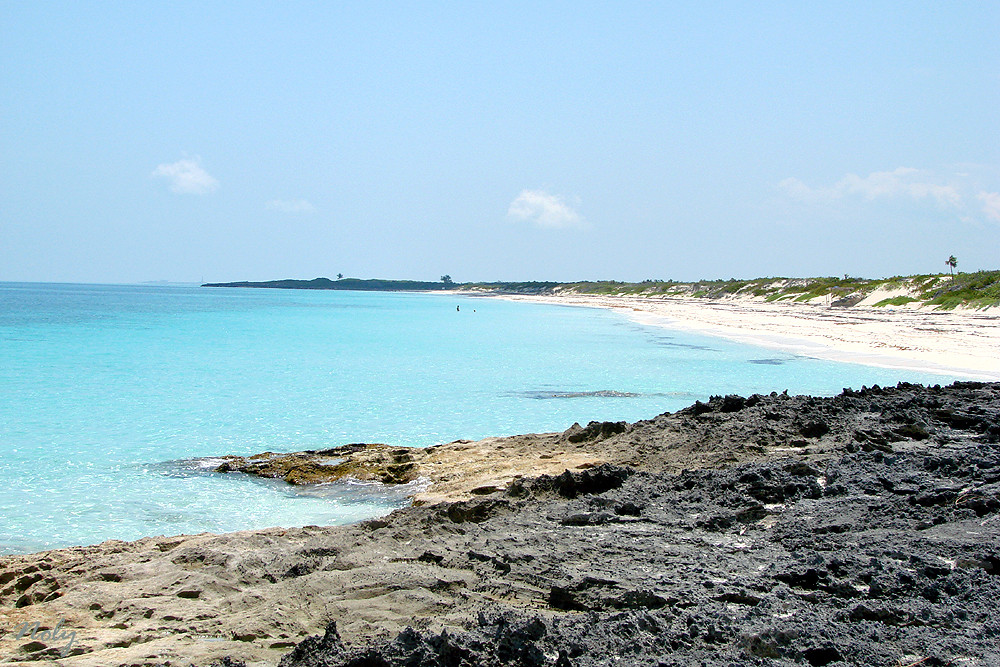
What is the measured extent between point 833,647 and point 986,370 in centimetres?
1952

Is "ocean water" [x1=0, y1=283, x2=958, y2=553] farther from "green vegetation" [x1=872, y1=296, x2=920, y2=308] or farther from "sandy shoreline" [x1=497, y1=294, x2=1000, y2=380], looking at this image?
"green vegetation" [x1=872, y1=296, x2=920, y2=308]

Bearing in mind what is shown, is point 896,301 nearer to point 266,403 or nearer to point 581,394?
point 581,394

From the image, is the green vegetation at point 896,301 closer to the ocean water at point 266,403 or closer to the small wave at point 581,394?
the ocean water at point 266,403

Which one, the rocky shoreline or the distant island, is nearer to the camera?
the rocky shoreline

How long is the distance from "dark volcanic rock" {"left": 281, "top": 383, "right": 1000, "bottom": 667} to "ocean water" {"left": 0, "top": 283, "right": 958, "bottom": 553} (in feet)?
9.70

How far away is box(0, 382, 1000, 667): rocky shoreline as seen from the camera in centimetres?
372

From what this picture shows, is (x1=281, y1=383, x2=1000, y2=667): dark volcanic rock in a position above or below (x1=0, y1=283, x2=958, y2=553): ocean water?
above

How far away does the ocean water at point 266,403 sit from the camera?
844cm

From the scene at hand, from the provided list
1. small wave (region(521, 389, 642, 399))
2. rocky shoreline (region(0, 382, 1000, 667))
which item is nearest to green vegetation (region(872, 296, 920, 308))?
small wave (region(521, 389, 642, 399))

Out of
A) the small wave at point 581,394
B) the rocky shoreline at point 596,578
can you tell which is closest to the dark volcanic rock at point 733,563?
the rocky shoreline at point 596,578

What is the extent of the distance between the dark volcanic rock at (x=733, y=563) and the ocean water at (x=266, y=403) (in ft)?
9.70

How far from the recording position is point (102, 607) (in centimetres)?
473

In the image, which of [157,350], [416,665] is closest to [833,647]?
[416,665]

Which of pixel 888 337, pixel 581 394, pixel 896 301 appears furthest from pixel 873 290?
pixel 581 394
